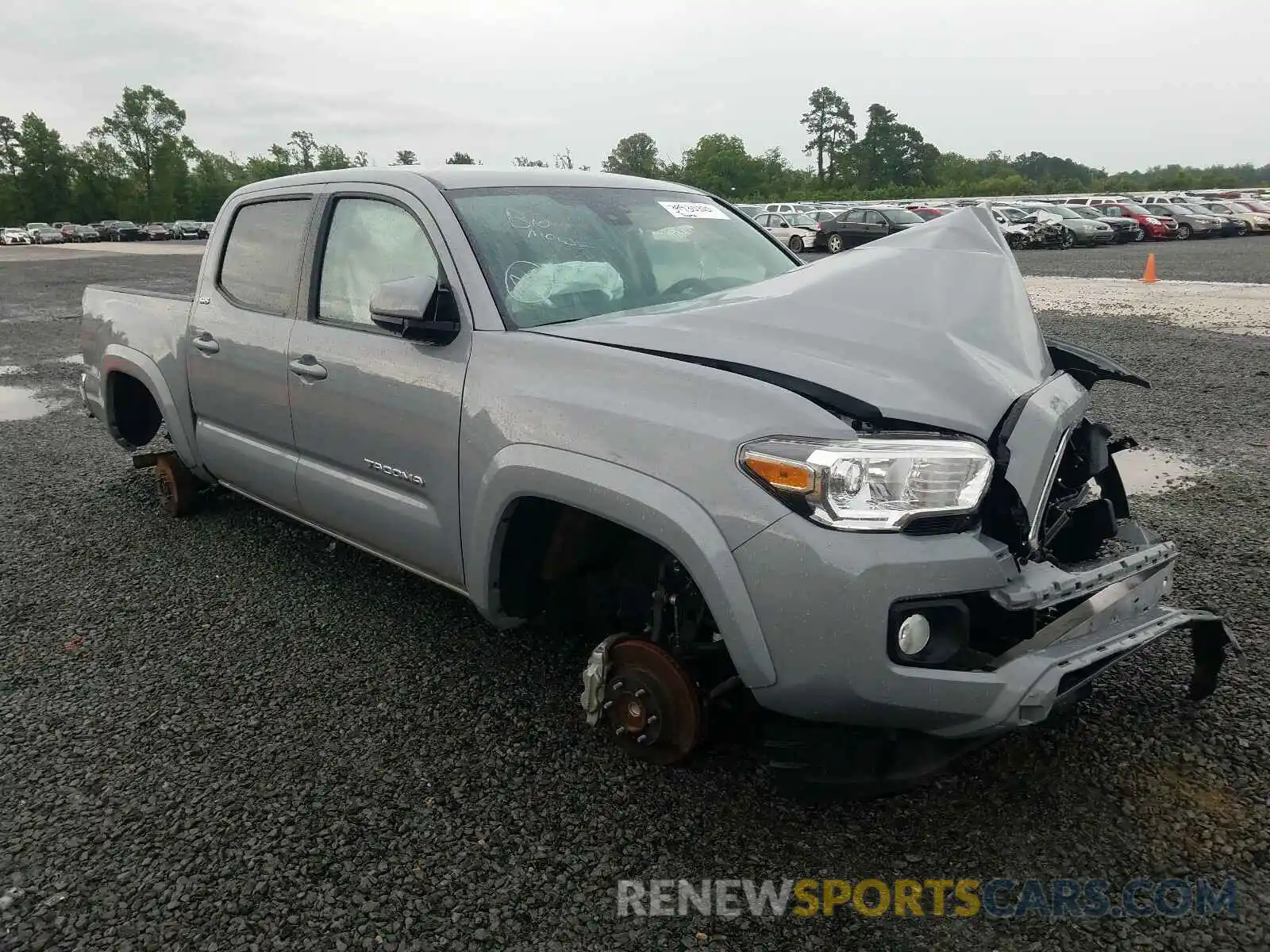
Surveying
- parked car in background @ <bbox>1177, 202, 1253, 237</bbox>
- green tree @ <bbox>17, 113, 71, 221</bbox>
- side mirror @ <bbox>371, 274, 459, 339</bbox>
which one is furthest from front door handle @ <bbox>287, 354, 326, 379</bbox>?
green tree @ <bbox>17, 113, 71, 221</bbox>

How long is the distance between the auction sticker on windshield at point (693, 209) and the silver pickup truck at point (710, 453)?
0.03 meters

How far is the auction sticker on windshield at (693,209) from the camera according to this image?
380cm

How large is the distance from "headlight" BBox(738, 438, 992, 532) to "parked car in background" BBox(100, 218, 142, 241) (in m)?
86.3

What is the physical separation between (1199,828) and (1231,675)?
0.95 meters

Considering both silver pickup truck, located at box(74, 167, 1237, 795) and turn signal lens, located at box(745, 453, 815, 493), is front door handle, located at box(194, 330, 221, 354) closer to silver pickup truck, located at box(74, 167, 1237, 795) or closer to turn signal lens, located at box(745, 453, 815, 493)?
silver pickup truck, located at box(74, 167, 1237, 795)

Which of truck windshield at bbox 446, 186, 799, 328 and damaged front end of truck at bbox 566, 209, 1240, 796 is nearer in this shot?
damaged front end of truck at bbox 566, 209, 1240, 796

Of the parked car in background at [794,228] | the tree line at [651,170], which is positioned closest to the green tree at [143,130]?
the tree line at [651,170]

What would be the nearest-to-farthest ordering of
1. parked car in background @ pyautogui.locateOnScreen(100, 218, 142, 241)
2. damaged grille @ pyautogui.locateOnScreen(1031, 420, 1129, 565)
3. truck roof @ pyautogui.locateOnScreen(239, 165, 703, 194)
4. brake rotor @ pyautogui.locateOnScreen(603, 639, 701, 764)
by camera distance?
1. brake rotor @ pyautogui.locateOnScreen(603, 639, 701, 764)
2. damaged grille @ pyautogui.locateOnScreen(1031, 420, 1129, 565)
3. truck roof @ pyautogui.locateOnScreen(239, 165, 703, 194)
4. parked car in background @ pyautogui.locateOnScreen(100, 218, 142, 241)

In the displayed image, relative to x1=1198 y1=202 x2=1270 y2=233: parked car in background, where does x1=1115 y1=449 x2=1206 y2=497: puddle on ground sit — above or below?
below

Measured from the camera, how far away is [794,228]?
3148 centimetres

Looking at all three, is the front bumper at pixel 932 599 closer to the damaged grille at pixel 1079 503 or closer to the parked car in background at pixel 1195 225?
the damaged grille at pixel 1079 503

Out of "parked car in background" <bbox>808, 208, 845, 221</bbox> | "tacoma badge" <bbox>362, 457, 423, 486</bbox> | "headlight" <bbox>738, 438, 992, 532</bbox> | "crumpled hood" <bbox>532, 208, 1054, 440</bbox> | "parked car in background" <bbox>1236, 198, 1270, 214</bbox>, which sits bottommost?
"tacoma badge" <bbox>362, 457, 423, 486</bbox>

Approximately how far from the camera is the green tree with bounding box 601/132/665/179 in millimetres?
96363

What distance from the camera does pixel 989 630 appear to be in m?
2.34
